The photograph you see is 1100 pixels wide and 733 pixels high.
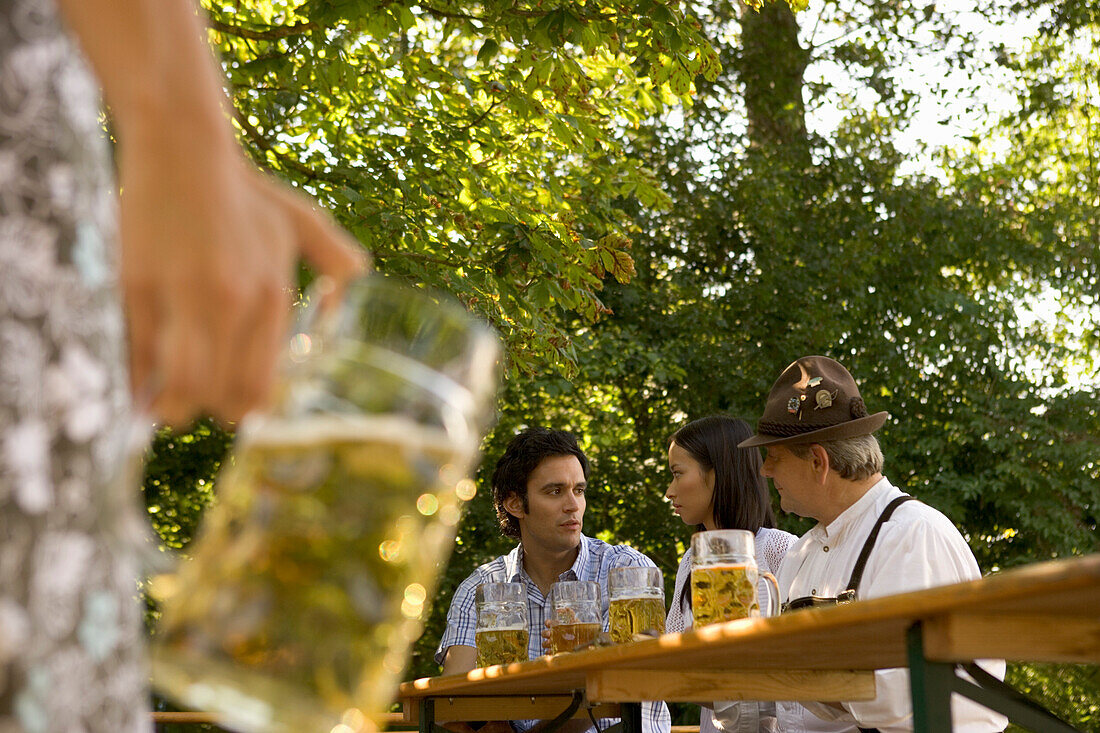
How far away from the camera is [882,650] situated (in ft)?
6.60

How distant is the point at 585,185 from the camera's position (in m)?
8.14

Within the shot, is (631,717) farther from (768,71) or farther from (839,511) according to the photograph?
(768,71)

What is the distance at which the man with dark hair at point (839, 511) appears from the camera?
2932 millimetres

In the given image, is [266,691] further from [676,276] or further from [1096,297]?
[1096,297]

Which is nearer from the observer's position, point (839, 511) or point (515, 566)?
point (839, 511)

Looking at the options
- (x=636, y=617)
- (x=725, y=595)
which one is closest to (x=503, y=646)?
(x=636, y=617)

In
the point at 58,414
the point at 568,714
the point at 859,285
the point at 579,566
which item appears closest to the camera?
the point at 58,414

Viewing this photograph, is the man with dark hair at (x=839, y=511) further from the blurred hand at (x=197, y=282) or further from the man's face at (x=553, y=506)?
the blurred hand at (x=197, y=282)

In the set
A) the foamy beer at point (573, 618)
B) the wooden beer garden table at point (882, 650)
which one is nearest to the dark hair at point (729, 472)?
the foamy beer at point (573, 618)

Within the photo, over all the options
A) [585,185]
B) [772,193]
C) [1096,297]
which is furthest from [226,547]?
[1096,297]

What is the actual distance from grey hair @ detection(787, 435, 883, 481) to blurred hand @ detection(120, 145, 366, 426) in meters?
2.75

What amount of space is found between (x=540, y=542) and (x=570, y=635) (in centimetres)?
141

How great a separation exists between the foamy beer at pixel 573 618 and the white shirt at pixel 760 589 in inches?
9.0

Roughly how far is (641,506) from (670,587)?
0.85 metres
